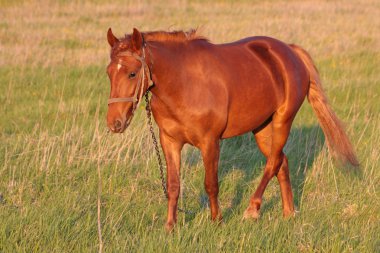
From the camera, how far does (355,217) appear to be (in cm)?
514

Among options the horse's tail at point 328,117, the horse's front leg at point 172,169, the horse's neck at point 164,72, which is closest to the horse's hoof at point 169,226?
the horse's front leg at point 172,169

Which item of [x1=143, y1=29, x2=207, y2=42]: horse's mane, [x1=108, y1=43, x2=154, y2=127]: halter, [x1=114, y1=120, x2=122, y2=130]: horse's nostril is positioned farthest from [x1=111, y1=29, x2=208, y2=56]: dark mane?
[x1=114, y1=120, x2=122, y2=130]: horse's nostril

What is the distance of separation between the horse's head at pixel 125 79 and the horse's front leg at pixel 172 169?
2.32ft

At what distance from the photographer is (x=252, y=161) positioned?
7031 millimetres

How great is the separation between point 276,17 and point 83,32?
6.90 m

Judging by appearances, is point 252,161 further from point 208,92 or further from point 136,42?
point 136,42

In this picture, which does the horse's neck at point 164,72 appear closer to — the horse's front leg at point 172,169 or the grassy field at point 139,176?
the horse's front leg at point 172,169

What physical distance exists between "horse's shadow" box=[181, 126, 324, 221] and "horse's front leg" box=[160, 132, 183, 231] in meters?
0.38

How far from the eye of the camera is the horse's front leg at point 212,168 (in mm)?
4845

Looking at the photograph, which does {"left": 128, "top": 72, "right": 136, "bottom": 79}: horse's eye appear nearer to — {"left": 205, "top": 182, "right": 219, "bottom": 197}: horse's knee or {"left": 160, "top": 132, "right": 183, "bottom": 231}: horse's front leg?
{"left": 160, "top": 132, "right": 183, "bottom": 231}: horse's front leg

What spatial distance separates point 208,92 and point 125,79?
2.57 feet

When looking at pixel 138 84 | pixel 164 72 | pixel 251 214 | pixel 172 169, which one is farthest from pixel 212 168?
pixel 138 84

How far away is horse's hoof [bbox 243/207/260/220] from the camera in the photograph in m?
5.02

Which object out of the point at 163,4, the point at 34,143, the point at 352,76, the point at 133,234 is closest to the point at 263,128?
the point at 133,234
